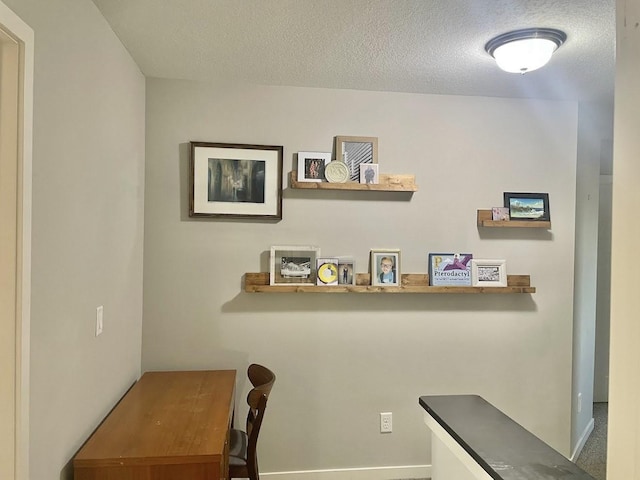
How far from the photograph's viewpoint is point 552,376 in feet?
9.76

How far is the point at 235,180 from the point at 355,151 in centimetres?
74

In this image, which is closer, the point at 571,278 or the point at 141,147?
the point at 141,147

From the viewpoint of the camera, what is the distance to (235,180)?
2.69 m

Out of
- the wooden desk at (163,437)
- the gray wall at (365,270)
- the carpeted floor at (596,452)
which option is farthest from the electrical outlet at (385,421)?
the carpeted floor at (596,452)

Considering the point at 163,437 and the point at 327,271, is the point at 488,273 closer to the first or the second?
the point at 327,271

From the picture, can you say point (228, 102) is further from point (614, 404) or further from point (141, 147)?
point (614, 404)

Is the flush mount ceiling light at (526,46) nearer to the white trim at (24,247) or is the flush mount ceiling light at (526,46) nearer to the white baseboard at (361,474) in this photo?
the white trim at (24,247)

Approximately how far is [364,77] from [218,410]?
73.8 inches

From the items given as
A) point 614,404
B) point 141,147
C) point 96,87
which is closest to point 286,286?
point 141,147

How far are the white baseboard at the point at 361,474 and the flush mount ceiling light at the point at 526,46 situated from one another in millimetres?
2344

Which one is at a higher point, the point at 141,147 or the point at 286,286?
the point at 141,147

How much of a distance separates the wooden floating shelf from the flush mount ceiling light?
1.28 meters

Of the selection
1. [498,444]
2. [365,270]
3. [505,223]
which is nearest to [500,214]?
[505,223]

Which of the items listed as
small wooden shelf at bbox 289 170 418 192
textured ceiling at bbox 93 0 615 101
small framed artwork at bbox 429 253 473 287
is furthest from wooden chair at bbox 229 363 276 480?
textured ceiling at bbox 93 0 615 101
